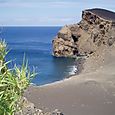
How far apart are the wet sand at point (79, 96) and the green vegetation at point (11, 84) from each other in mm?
25383

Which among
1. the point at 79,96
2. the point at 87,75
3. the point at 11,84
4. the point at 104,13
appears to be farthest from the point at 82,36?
the point at 11,84

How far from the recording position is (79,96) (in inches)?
1556

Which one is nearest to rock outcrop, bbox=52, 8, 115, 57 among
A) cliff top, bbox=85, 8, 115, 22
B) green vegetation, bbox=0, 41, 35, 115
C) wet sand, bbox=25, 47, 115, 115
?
cliff top, bbox=85, 8, 115, 22

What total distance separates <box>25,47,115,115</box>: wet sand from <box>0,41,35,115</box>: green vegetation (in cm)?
2538

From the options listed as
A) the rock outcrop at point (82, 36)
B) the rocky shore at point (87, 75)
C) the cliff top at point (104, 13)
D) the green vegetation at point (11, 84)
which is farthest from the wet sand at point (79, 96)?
the cliff top at point (104, 13)

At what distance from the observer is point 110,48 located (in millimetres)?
73875

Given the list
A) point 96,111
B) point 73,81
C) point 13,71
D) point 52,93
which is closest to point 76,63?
point 73,81

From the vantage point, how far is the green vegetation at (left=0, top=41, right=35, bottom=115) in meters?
7.81

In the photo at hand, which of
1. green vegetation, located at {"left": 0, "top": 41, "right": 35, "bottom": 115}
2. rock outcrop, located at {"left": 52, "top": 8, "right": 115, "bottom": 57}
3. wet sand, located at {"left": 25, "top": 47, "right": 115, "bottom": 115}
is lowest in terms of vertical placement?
rock outcrop, located at {"left": 52, "top": 8, "right": 115, "bottom": 57}

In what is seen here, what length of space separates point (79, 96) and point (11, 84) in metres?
31.9

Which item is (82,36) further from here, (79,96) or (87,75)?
(79,96)

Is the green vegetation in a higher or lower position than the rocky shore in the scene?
higher

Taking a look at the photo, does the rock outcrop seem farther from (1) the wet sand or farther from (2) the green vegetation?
(2) the green vegetation

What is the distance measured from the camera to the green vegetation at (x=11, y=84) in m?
7.81
